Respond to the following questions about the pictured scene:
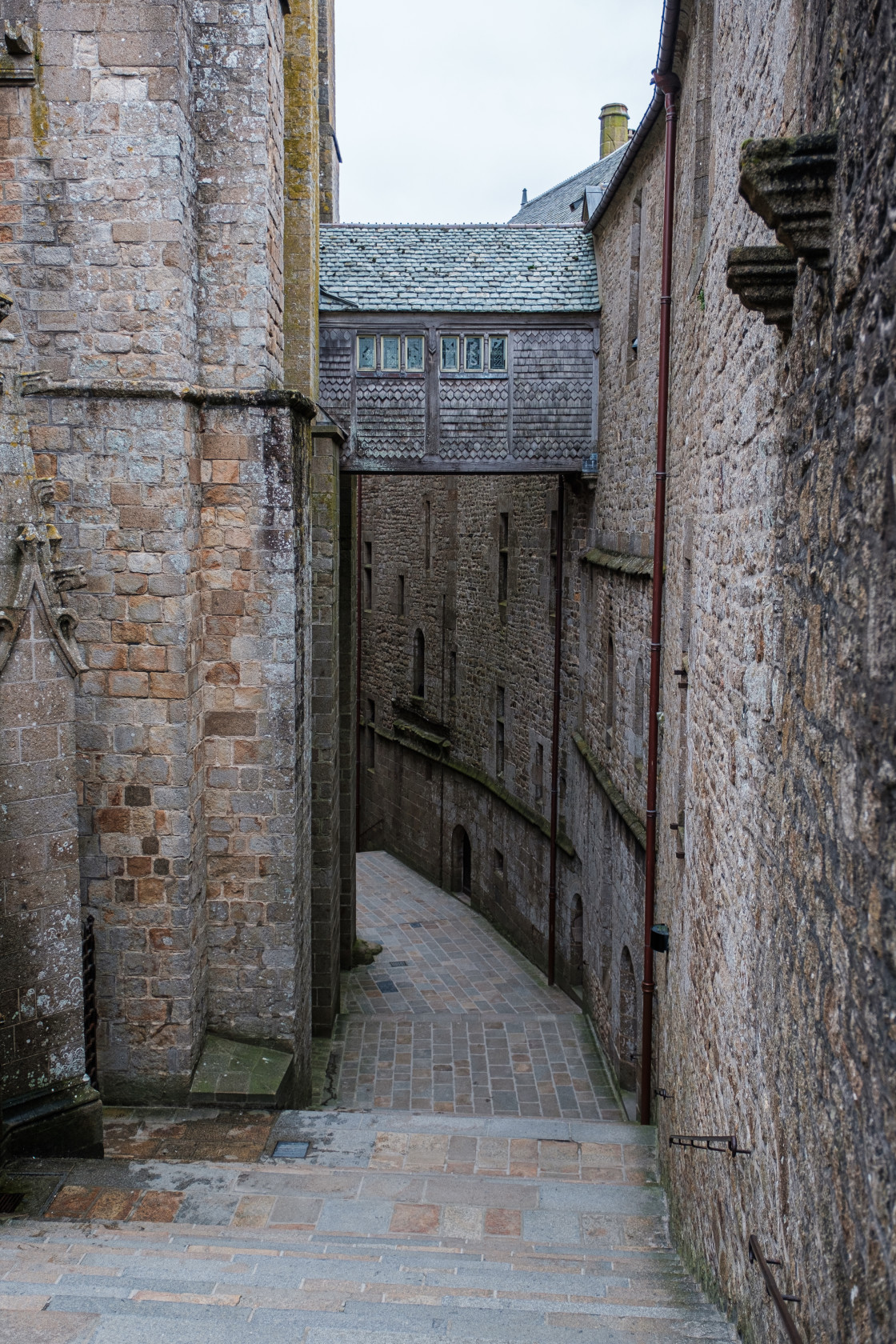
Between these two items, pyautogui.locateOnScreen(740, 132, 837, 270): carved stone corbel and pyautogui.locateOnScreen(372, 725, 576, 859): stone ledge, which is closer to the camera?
pyautogui.locateOnScreen(740, 132, 837, 270): carved stone corbel

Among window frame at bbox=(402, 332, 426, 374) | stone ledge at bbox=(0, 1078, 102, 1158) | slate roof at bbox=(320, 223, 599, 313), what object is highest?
slate roof at bbox=(320, 223, 599, 313)

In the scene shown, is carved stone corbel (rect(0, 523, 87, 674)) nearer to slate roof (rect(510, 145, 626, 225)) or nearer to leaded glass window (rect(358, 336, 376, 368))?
leaded glass window (rect(358, 336, 376, 368))

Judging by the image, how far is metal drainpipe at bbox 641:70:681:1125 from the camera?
28.5 feet

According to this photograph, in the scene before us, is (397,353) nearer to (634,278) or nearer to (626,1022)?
(634,278)

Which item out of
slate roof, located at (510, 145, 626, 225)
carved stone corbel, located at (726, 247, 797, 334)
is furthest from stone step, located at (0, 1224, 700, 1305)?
slate roof, located at (510, 145, 626, 225)

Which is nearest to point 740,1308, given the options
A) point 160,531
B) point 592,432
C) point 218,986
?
point 218,986

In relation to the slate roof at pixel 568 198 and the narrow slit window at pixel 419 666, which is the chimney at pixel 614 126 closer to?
the slate roof at pixel 568 198

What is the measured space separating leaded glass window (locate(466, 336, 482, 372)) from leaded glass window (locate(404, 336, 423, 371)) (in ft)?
1.75

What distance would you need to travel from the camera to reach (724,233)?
591 cm

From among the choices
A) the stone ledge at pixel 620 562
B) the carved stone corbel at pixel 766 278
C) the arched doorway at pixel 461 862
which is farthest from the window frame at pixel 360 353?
the arched doorway at pixel 461 862

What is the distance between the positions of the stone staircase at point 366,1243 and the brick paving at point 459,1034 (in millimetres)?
3339

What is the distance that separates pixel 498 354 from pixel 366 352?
151cm

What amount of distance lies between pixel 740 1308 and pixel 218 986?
489cm

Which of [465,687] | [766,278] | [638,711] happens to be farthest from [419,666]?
[766,278]
